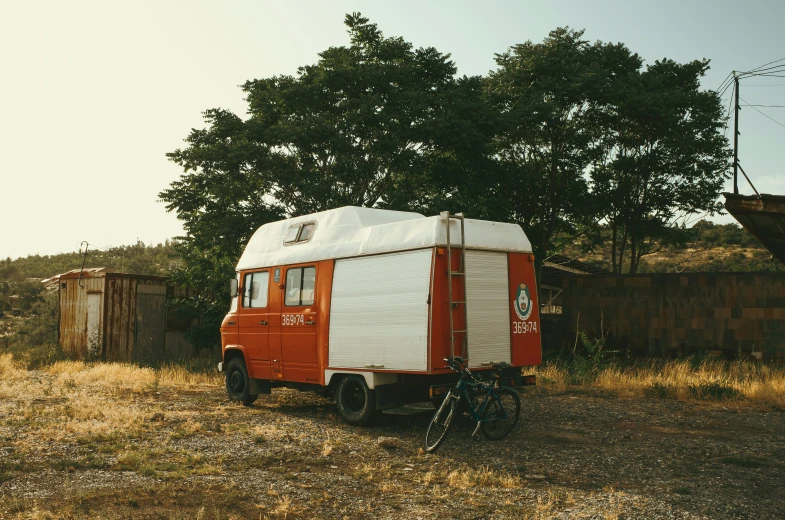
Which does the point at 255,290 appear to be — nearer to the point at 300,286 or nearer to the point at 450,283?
the point at 300,286

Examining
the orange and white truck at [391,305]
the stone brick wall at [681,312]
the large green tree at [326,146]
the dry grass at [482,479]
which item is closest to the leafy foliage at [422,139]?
the large green tree at [326,146]

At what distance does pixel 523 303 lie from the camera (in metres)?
10.6

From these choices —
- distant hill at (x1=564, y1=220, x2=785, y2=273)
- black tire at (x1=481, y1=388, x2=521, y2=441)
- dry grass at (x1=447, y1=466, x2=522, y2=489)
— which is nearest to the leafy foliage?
black tire at (x1=481, y1=388, x2=521, y2=441)

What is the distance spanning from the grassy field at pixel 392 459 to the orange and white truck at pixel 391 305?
807 mm

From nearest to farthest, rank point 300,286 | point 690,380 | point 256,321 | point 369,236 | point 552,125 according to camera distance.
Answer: point 369,236 → point 300,286 → point 256,321 → point 690,380 → point 552,125

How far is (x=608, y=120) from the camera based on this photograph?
2677 centimetres

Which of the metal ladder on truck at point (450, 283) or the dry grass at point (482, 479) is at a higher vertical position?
the metal ladder on truck at point (450, 283)

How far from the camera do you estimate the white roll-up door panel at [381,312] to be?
956 centimetres

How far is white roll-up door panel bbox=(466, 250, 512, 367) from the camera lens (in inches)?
Result: 389

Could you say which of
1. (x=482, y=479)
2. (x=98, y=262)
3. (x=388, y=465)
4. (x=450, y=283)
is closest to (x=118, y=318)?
(x=450, y=283)

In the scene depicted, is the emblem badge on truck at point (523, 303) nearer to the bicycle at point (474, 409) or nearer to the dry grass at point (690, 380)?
the bicycle at point (474, 409)

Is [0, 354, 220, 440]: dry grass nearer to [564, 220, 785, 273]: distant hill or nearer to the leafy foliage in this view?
the leafy foliage

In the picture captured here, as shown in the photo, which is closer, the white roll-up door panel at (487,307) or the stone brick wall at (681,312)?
the white roll-up door panel at (487,307)

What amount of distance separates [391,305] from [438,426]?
1808 mm
